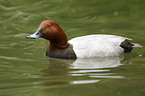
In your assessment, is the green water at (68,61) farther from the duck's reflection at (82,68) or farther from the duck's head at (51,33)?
the duck's head at (51,33)

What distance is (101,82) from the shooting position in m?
5.11

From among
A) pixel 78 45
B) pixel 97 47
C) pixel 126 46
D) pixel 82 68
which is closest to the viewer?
pixel 82 68

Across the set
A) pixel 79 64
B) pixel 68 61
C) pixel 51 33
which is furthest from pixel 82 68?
pixel 51 33

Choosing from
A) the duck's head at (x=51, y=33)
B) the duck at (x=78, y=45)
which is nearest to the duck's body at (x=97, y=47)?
the duck at (x=78, y=45)

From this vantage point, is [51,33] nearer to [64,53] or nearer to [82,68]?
[64,53]

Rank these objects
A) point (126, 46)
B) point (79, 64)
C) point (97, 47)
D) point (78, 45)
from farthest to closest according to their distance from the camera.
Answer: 1. point (126, 46)
2. point (78, 45)
3. point (97, 47)
4. point (79, 64)

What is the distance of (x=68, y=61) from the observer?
23.5ft

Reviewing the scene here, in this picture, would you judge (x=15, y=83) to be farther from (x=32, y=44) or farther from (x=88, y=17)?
(x=88, y=17)

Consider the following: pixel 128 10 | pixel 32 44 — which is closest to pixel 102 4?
pixel 128 10

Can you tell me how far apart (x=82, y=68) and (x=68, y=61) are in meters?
0.87

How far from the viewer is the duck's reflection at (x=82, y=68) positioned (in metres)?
5.61

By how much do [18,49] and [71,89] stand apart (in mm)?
3788

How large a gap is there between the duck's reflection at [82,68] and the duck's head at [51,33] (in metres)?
0.47

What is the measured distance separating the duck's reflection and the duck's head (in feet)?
1.55
